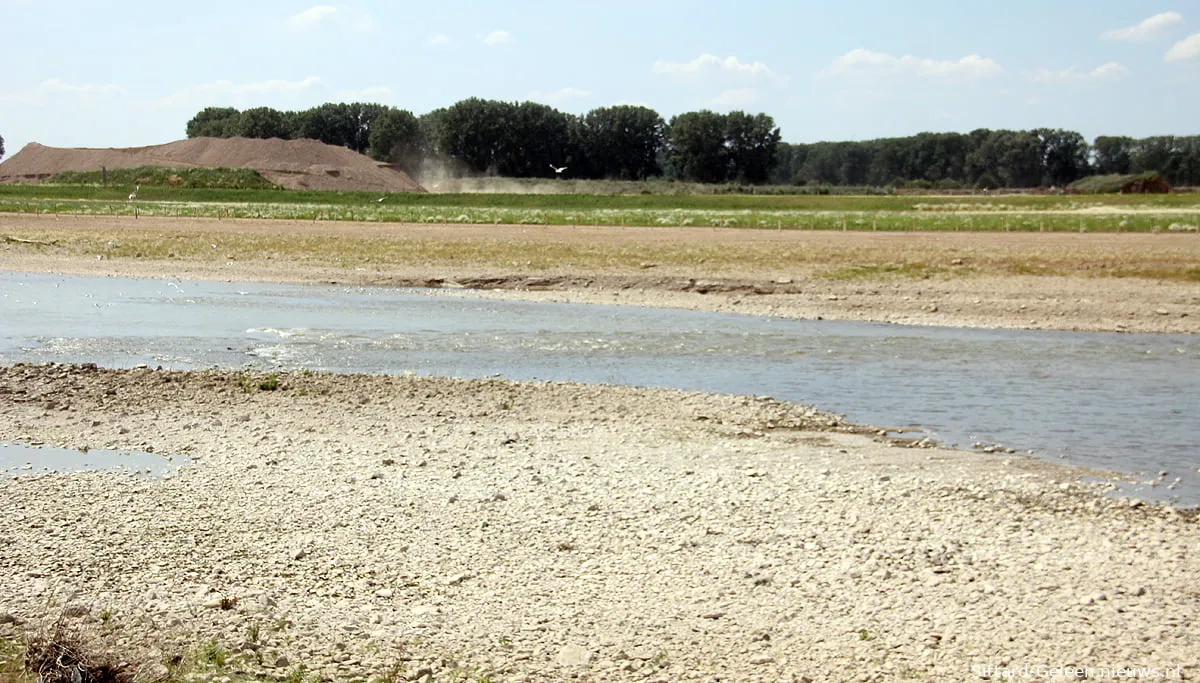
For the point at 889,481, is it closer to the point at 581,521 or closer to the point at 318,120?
the point at 581,521

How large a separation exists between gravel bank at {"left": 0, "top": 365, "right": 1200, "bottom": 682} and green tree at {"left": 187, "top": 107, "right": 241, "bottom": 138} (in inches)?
6559

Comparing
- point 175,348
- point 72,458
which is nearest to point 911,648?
point 72,458

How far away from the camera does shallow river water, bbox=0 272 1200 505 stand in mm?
13516

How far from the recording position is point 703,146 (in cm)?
15988

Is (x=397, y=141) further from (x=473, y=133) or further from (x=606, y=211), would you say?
(x=606, y=211)

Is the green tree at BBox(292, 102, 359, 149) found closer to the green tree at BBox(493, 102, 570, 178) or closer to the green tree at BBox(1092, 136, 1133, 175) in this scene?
the green tree at BBox(493, 102, 570, 178)

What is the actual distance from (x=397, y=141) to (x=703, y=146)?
41141mm

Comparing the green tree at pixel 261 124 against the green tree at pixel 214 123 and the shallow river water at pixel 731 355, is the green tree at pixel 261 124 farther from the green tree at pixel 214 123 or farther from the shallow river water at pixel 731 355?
the shallow river water at pixel 731 355

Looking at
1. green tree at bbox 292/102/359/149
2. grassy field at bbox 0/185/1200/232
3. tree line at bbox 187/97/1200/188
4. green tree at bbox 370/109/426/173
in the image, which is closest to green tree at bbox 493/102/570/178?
tree line at bbox 187/97/1200/188

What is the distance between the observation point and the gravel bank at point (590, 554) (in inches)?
258

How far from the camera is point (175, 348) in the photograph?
19.1 metres

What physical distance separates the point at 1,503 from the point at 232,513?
70.8 inches

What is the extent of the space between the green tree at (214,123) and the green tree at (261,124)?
137cm

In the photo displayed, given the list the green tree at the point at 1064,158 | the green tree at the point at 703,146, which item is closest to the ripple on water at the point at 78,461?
the green tree at the point at 703,146
